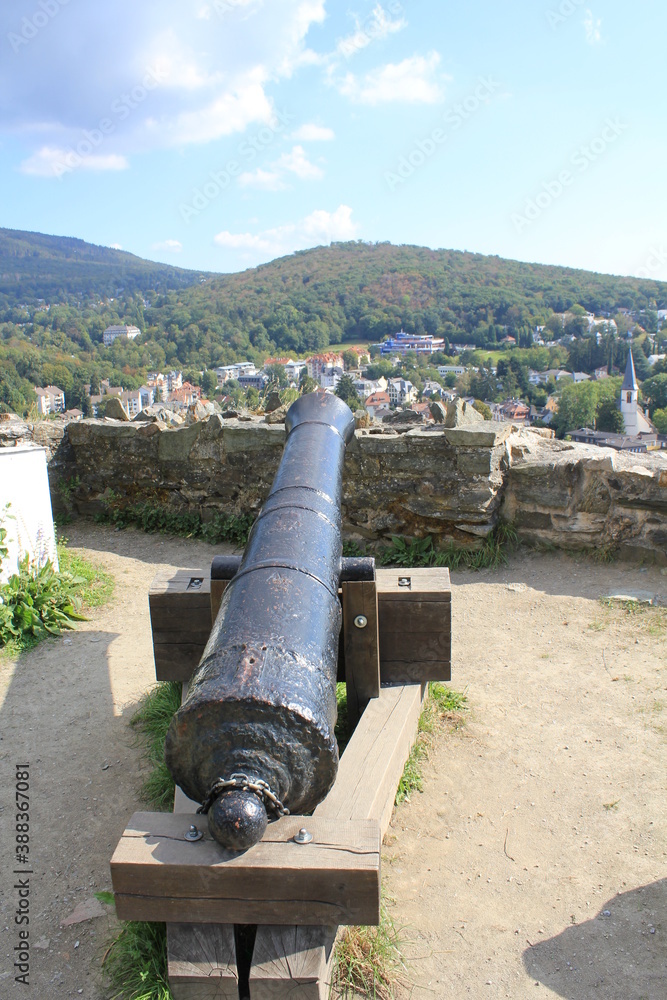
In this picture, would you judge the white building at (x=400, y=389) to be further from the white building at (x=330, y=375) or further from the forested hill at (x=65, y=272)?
the forested hill at (x=65, y=272)

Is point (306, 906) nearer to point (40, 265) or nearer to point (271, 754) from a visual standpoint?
point (271, 754)

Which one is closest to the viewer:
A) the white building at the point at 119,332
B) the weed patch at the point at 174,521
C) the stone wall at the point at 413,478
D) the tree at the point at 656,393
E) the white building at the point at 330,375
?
the stone wall at the point at 413,478

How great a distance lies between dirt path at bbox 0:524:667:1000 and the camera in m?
2.17

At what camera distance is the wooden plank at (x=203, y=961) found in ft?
5.84

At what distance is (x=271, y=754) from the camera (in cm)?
171

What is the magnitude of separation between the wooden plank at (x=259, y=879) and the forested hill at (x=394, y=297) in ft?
250

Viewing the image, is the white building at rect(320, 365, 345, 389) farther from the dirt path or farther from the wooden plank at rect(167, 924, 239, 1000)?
the wooden plank at rect(167, 924, 239, 1000)

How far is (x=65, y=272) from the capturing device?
107250 mm

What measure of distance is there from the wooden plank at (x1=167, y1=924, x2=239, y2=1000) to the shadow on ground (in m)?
0.92

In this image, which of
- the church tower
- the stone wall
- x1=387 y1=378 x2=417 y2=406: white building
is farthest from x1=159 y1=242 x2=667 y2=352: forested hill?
the stone wall

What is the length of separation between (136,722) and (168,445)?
344cm

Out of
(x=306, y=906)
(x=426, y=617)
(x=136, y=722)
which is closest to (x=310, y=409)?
(x=426, y=617)

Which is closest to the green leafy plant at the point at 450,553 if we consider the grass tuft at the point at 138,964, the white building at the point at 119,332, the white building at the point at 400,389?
the grass tuft at the point at 138,964

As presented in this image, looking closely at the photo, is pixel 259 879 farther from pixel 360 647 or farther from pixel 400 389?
pixel 400 389
